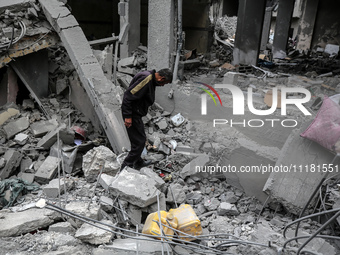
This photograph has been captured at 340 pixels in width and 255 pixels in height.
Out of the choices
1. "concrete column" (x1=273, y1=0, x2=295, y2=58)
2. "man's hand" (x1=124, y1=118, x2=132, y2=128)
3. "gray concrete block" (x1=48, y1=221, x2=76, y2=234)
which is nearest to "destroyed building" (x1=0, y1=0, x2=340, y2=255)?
"gray concrete block" (x1=48, y1=221, x2=76, y2=234)

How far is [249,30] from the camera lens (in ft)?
27.9

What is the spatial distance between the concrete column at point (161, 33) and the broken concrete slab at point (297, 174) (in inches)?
152

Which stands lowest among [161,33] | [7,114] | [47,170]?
[47,170]

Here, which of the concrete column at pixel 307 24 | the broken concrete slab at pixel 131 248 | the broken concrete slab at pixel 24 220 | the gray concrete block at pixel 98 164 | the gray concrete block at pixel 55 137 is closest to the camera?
the broken concrete slab at pixel 131 248

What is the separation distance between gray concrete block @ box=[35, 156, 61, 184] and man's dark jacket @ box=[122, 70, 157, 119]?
1386 mm

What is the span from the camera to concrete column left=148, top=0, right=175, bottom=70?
6.48 metres

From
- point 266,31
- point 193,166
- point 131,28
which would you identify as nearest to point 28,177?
point 193,166

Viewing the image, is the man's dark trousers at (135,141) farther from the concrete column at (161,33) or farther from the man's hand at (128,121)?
the concrete column at (161,33)

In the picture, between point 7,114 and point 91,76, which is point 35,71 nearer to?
point 7,114

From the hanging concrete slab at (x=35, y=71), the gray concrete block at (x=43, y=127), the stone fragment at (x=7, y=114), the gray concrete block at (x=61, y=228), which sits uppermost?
the hanging concrete slab at (x=35, y=71)

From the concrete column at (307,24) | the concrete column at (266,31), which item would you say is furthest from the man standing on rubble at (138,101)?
the concrete column at (307,24)

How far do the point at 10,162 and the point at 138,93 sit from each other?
239cm

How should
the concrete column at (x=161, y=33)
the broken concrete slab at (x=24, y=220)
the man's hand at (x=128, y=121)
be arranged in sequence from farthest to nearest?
the concrete column at (x=161, y=33)
the man's hand at (x=128, y=121)
the broken concrete slab at (x=24, y=220)

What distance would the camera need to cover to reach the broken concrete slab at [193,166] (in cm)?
479
